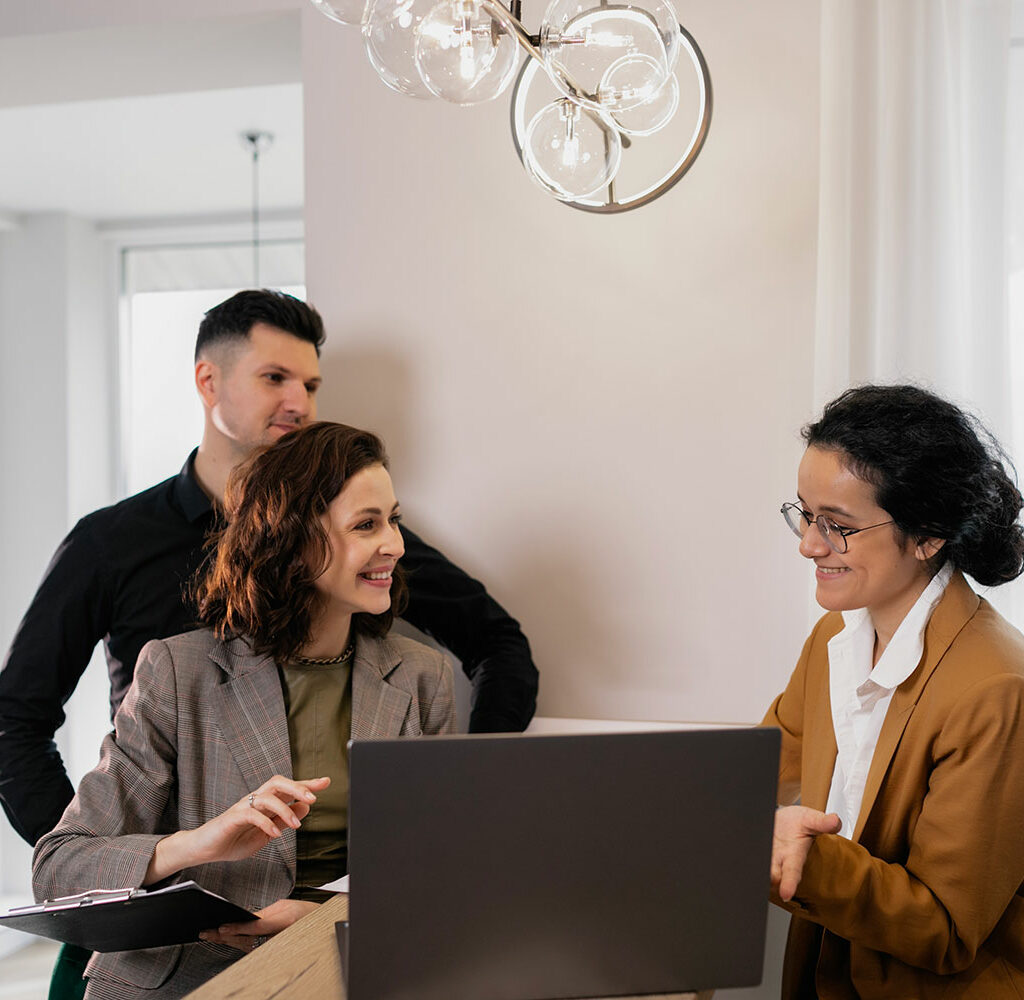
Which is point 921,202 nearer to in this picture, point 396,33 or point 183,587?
point 396,33

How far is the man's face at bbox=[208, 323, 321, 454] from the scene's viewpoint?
7.45ft

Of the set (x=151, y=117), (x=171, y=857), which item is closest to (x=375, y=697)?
(x=171, y=857)

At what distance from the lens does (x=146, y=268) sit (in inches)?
201

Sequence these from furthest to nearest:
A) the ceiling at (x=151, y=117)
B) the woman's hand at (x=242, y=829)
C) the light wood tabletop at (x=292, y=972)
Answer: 1. the ceiling at (x=151, y=117)
2. the woman's hand at (x=242, y=829)
3. the light wood tabletop at (x=292, y=972)

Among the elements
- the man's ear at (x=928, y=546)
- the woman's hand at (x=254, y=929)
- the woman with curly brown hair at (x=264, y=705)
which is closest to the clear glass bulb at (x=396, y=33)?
the woman with curly brown hair at (x=264, y=705)

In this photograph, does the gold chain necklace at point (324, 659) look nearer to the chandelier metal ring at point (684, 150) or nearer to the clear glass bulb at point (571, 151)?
the clear glass bulb at point (571, 151)

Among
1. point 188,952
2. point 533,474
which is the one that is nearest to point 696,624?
point 533,474

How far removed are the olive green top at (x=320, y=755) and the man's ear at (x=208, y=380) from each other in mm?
731

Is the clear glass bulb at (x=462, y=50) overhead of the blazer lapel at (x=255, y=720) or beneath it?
overhead

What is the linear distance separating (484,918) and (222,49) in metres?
2.27

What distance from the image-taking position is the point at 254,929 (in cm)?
156

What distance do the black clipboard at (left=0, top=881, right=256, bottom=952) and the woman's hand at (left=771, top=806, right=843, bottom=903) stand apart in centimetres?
69

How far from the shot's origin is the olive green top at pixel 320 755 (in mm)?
1779

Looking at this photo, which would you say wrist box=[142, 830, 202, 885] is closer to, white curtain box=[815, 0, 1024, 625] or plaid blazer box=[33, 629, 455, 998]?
plaid blazer box=[33, 629, 455, 998]
